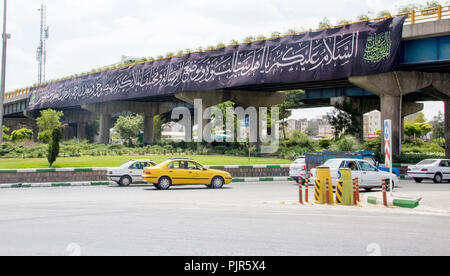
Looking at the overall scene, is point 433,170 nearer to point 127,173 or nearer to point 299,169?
point 299,169

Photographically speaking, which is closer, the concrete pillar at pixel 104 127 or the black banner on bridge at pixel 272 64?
the black banner on bridge at pixel 272 64

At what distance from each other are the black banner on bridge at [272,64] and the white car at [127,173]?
1890 centimetres

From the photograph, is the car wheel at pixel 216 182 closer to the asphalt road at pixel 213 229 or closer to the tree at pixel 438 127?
the asphalt road at pixel 213 229

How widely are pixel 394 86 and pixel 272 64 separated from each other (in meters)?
10.2

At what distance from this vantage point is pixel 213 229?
1014 centimetres

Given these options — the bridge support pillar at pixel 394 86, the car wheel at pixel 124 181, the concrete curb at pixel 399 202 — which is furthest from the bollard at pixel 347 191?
the bridge support pillar at pixel 394 86

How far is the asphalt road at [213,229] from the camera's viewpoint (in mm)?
8062

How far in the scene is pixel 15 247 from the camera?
8086 mm

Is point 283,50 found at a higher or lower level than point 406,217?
higher

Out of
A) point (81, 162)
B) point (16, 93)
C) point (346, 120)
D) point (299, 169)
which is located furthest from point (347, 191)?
point (16, 93)

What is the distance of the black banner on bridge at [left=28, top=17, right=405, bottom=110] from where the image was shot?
115 feet

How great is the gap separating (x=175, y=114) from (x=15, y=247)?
80.9m
